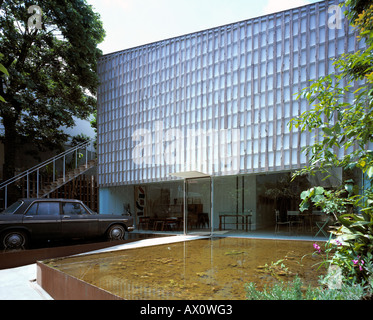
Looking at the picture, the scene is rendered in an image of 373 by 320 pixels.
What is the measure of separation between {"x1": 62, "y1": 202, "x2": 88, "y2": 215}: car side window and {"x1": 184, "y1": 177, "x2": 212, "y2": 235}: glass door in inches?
148

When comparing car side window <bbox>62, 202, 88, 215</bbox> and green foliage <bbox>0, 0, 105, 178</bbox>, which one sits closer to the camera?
car side window <bbox>62, 202, 88, 215</bbox>

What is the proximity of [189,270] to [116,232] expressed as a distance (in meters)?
4.46

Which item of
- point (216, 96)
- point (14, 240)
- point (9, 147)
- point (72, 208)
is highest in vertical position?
point (216, 96)

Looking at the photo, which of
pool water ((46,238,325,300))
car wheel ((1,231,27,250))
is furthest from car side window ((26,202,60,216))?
pool water ((46,238,325,300))

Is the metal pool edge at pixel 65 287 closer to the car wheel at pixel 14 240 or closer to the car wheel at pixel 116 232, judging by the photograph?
the car wheel at pixel 14 240

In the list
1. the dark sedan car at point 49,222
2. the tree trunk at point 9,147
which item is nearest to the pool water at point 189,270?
the dark sedan car at point 49,222

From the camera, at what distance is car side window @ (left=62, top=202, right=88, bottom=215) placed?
7.67 m

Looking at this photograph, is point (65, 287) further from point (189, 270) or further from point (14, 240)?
point (14, 240)

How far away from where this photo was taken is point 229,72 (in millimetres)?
9336

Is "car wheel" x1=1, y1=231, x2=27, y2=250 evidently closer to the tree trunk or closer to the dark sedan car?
the dark sedan car

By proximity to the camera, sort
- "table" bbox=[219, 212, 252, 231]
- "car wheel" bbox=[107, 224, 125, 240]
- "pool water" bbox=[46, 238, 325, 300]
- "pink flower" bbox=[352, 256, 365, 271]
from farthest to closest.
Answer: "table" bbox=[219, 212, 252, 231], "car wheel" bbox=[107, 224, 125, 240], "pool water" bbox=[46, 238, 325, 300], "pink flower" bbox=[352, 256, 365, 271]

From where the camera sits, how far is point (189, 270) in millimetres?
4602

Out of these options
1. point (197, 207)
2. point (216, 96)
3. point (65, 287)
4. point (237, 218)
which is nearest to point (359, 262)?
point (65, 287)
